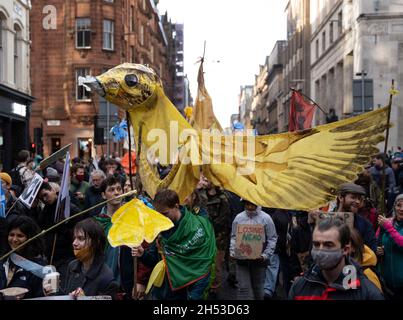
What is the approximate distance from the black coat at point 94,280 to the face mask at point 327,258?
5.07ft

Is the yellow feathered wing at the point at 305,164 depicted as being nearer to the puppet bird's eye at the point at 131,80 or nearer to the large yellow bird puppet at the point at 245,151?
the large yellow bird puppet at the point at 245,151

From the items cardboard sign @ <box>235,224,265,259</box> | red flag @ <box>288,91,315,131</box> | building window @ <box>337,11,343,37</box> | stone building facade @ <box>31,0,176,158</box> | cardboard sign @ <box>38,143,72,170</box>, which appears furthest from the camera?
stone building facade @ <box>31,0,176,158</box>

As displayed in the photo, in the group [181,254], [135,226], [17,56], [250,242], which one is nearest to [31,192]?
[181,254]

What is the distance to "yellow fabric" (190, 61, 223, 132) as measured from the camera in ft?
→ 28.6

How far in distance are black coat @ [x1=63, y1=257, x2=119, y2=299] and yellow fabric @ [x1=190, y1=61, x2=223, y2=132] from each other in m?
4.64

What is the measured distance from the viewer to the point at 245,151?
580 centimetres

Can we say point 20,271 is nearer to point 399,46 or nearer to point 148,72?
point 148,72

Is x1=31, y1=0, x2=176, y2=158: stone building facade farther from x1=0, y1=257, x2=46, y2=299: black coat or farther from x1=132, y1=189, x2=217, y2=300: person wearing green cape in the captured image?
A: x1=0, y1=257, x2=46, y2=299: black coat

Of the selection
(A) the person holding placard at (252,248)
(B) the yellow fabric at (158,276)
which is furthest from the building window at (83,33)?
(B) the yellow fabric at (158,276)

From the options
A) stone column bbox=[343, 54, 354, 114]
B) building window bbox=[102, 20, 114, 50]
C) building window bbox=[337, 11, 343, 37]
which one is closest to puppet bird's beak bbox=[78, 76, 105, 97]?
stone column bbox=[343, 54, 354, 114]

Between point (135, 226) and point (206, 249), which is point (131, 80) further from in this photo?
point (135, 226)

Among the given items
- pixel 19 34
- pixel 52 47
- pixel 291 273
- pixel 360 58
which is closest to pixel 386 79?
pixel 360 58

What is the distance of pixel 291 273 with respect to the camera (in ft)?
22.1
